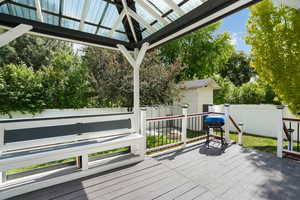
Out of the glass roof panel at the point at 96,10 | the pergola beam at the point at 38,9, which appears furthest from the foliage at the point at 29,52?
the pergola beam at the point at 38,9

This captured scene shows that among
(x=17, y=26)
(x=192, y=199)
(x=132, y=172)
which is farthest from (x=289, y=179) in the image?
(x=17, y=26)

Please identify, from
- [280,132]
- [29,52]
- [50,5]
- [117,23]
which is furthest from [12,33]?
[29,52]

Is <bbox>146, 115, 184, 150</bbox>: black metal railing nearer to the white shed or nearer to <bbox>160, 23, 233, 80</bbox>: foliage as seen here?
the white shed

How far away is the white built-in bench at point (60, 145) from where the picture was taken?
7.71 ft

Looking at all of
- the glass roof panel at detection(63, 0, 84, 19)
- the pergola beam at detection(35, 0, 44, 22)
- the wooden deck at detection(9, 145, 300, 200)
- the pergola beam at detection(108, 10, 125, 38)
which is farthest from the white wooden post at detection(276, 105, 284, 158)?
the pergola beam at detection(35, 0, 44, 22)

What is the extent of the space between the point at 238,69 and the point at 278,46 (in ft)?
65.7

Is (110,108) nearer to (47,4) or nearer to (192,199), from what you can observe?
(47,4)

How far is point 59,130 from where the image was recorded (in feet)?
9.43

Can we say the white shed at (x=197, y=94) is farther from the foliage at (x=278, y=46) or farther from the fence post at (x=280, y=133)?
the fence post at (x=280, y=133)

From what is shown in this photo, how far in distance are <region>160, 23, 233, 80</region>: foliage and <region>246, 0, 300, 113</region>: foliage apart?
8468mm

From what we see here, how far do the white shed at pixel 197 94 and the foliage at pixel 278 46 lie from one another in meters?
3.15

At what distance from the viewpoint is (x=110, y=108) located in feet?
25.9

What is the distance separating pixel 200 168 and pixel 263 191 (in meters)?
1.06

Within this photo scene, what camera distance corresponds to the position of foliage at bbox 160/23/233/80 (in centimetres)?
1356
